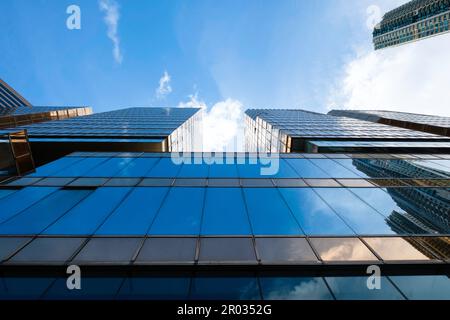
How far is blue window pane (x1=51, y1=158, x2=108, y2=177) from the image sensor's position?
12.9 metres

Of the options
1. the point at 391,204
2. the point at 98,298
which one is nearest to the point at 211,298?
the point at 98,298

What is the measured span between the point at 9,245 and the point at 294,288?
9367 mm

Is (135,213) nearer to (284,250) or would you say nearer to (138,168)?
(138,168)

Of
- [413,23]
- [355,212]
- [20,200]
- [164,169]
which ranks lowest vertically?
[355,212]

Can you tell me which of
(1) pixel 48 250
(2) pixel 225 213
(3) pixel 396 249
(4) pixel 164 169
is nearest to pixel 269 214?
(2) pixel 225 213

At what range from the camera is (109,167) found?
13.9 metres

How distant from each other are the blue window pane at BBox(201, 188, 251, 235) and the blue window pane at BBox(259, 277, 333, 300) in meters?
2.00

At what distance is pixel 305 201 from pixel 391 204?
12.6ft

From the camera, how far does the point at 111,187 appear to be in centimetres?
1145

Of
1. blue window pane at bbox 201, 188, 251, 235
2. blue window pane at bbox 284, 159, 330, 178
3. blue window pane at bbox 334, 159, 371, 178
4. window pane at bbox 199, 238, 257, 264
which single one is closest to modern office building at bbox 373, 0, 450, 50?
blue window pane at bbox 334, 159, 371, 178

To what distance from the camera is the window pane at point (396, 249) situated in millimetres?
6906

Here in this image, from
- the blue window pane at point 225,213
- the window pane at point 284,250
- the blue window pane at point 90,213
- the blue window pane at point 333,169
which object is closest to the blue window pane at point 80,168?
the blue window pane at point 90,213

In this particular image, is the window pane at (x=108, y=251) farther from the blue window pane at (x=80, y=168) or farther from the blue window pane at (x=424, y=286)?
the blue window pane at (x=424, y=286)

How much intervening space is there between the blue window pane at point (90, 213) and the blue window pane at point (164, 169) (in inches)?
83.9
